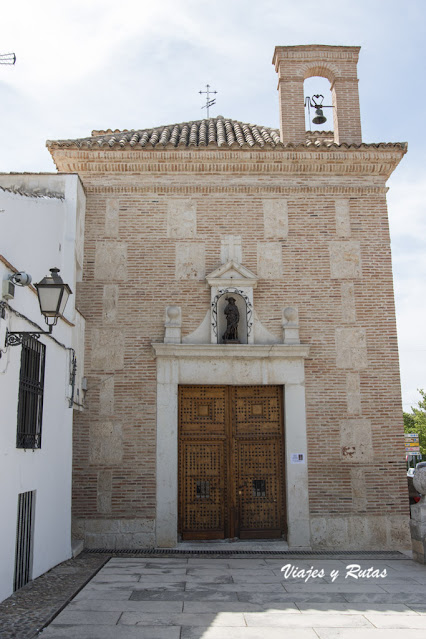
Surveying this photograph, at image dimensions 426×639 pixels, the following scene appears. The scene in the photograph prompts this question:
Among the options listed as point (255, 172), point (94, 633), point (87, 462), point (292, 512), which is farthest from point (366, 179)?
point (94, 633)

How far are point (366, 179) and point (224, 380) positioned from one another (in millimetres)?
4136

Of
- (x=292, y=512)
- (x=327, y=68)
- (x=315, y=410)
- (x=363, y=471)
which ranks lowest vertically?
(x=292, y=512)

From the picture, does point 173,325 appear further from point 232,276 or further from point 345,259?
point 345,259

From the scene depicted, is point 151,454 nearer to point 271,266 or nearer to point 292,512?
point 292,512

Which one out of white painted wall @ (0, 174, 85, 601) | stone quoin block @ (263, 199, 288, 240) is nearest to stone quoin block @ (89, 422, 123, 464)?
white painted wall @ (0, 174, 85, 601)

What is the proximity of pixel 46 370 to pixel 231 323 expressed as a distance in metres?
3.08

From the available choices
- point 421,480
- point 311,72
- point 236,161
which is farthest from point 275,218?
point 421,480

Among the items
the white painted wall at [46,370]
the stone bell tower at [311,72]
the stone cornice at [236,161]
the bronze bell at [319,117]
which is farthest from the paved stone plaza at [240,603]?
the bronze bell at [319,117]

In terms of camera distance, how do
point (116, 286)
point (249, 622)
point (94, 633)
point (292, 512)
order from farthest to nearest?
point (116, 286), point (292, 512), point (249, 622), point (94, 633)

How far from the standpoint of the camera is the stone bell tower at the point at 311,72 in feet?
33.9

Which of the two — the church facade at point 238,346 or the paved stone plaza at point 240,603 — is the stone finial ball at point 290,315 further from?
the paved stone plaza at point 240,603

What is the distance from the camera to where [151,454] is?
8805 mm

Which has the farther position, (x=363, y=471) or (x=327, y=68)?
(x=327, y=68)

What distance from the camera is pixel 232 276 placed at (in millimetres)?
9336
